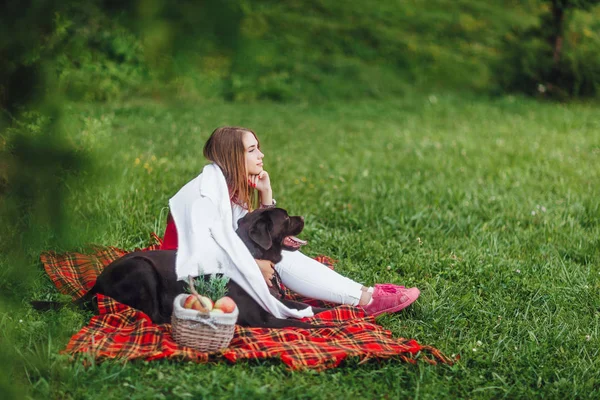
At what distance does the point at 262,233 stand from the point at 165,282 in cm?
56

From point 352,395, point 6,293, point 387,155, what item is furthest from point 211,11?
point 387,155

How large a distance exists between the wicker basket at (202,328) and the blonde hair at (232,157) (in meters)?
0.92

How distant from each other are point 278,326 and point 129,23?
2867mm

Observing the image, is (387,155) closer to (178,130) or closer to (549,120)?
(178,130)

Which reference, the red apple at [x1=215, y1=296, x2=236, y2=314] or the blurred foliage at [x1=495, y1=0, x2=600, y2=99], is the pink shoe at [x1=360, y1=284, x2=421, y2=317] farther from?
the blurred foliage at [x1=495, y1=0, x2=600, y2=99]

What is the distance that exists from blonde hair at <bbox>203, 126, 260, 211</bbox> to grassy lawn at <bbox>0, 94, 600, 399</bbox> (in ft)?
2.23

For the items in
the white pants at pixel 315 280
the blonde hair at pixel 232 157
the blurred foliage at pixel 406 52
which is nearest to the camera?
the blonde hair at pixel 232 157

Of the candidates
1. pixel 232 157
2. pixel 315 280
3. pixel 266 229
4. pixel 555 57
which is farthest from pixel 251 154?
pixel 555 57

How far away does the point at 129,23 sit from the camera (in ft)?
3.67

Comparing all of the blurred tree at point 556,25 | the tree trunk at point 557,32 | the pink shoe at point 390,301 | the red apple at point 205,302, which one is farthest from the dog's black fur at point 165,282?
the tree trunk at point 557,32

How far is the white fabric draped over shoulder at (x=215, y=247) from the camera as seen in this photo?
12.5 feet

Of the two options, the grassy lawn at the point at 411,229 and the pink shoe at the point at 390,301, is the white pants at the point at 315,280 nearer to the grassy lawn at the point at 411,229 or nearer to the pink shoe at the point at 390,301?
the pink shoe at the point at 390,301

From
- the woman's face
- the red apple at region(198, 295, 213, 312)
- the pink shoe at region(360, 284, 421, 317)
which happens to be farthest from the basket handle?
A: the pink shoe at region(360, 284, 421, 317)

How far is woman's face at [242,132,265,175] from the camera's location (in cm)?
414
